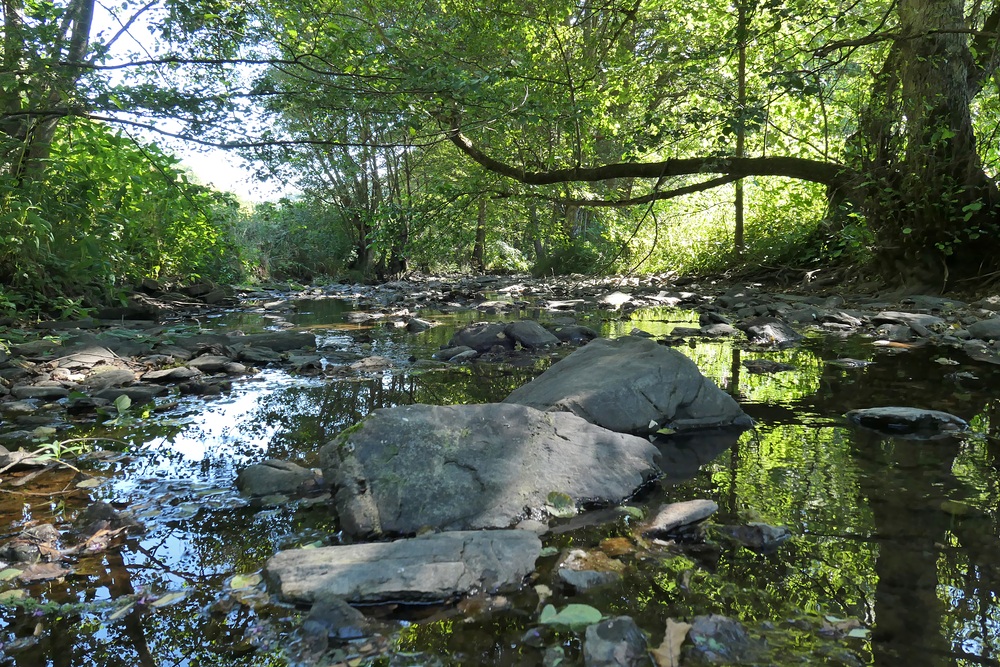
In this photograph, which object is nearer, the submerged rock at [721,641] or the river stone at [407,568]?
the submerged rock at [721,641]

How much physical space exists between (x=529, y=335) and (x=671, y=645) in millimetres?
5290

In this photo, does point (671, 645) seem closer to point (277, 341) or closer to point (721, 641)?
point (721, 641)

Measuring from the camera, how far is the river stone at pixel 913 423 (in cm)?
336

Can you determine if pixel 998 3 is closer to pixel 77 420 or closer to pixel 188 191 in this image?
pixel 188 191

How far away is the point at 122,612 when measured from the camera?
184 cm

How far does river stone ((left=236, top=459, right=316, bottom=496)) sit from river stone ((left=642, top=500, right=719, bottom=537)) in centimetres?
142

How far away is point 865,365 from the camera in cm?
529

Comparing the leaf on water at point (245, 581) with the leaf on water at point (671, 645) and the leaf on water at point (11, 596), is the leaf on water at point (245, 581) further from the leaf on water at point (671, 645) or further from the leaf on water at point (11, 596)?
the leaf on water at point (671, 645)

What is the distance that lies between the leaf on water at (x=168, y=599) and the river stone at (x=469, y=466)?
561 mm

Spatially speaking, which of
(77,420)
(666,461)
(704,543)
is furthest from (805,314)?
(77,420)

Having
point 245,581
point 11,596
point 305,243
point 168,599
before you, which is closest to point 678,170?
point 245,581

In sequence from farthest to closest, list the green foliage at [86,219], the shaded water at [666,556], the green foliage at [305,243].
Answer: the green foliage at [305,243] < the green foliage at [86,219] < the shaded water at [666,556]

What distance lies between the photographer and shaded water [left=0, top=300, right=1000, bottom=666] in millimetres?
1663

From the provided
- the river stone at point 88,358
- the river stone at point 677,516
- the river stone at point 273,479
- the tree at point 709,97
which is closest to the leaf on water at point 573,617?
the river stone at point 677,516
